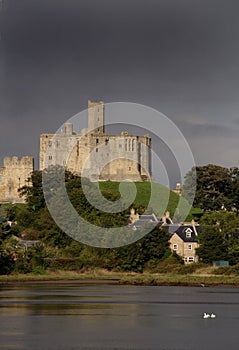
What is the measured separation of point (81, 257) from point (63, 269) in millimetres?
2055

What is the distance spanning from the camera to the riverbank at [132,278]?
53750mm

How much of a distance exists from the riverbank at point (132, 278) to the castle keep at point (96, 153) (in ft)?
128

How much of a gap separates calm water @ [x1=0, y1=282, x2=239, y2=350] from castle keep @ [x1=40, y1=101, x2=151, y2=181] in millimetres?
51123

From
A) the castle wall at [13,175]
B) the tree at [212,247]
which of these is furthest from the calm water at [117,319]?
the castle wall at [13,175]

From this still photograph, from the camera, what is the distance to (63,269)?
61.9 metres

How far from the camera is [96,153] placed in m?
101

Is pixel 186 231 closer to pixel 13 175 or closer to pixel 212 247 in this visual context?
pixel 212 247

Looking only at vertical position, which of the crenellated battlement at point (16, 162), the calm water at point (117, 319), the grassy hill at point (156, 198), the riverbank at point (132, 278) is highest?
the crenellated battlement at point (16, 162)

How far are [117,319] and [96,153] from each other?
67.7 meters

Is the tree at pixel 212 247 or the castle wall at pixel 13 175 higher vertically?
the castle wall at pixel 13 175

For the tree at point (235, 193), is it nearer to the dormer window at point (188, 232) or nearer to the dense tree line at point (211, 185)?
the dense tree line at point (211, 185)

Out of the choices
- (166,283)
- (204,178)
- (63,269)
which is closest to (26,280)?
(63,269)

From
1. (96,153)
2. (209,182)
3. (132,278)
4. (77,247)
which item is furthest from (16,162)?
(132,278)

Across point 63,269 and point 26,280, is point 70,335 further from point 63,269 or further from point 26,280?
point 63,269
